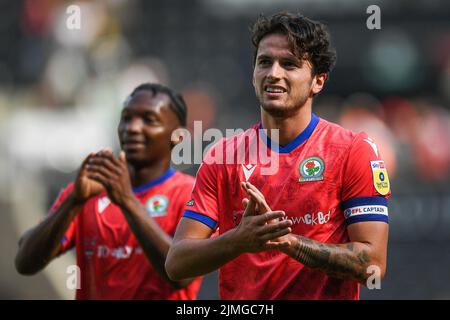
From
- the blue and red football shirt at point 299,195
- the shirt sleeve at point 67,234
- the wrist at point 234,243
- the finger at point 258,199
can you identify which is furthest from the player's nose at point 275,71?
the shirt sleeve at point 67,234

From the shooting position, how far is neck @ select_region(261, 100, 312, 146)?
472cm

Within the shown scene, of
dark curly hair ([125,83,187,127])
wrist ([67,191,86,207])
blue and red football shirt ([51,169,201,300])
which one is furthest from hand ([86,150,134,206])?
dark curly hair ([125,83,187,127])

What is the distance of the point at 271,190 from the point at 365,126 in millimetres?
8555

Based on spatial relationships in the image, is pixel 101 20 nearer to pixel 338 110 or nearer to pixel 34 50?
pixel 34 50

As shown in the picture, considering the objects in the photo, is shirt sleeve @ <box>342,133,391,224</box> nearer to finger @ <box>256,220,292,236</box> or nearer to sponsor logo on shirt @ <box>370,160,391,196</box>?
sponsor logo on shirt @ <box>370,160,391,196</box>

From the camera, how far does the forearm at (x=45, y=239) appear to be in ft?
18.9

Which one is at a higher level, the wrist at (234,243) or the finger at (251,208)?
the finger at (251,208)

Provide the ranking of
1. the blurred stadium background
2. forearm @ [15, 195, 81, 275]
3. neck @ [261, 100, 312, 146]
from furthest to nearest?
1. the blurred stadium background
2. forearm @ [15, 195, 81, 275]
3. neck @ [261, 100, 312, 146]

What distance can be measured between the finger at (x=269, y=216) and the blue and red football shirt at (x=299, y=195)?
539 mm

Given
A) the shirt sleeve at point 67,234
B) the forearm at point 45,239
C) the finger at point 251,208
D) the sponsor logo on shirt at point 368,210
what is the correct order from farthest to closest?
the shirt sleeve at point 67,234 → the forearm at point 45,239 → the sponsor logo on shirt at point 368,210 → the finger at point 251,208

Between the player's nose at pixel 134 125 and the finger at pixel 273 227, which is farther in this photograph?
the player's nose at pixel 134 125

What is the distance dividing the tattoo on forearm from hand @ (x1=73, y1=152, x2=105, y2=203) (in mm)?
1956

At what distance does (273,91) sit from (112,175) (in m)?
1.43

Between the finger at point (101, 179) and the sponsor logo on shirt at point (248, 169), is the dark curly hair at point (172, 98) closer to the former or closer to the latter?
the finger at point (101, 179)
